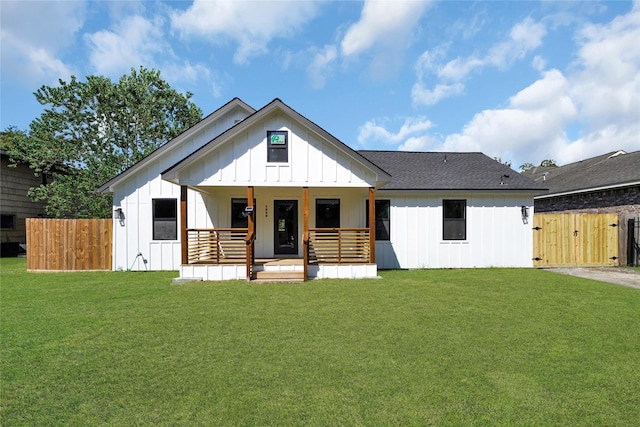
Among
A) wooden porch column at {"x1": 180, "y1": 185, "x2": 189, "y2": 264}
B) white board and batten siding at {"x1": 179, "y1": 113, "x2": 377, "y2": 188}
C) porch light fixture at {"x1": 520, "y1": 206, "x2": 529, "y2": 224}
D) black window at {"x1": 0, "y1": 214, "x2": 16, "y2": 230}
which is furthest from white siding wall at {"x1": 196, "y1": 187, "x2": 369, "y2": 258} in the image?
black window at {"x1": 0, "y1": 214, "x2": 16, "y2": 230}

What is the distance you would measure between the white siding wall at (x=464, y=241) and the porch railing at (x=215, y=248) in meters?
5.16

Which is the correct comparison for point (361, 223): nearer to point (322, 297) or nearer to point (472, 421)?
point (322, 297)

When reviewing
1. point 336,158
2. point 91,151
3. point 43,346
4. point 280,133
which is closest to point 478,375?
point 43,346

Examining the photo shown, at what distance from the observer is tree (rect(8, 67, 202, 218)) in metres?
16.3

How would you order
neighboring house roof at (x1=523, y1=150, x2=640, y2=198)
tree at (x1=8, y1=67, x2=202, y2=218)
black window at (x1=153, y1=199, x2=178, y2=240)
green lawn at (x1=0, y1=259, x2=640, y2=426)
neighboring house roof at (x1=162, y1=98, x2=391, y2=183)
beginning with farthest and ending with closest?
1. tree at (x1=8, y1=67, x2=202, y2=218)
2. neighboring house roof at (x1=523, y1=150, x2=640, y2=198)
3. black window at (x1=153, y1=199, x2=178, y2=240)
4. neighboring house roof at (x1=162, y1=98, x2=391, y2=183)
5. green lawn at (x1=0, y1=259, x2=640, y2=426)

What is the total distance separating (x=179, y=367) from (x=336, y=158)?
7341 mm

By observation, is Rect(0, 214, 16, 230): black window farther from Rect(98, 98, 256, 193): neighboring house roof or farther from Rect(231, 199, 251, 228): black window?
Rect(231, 199, 251, 228): black window

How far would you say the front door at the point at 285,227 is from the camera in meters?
12.4

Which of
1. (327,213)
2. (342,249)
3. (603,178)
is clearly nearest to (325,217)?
(327,213)

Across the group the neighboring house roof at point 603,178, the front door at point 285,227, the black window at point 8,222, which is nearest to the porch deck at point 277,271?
the front door at point 285,227

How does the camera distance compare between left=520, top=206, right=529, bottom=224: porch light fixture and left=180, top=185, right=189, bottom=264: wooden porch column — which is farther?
left=520, top=206, right=529, bottom=224: porch light fixture

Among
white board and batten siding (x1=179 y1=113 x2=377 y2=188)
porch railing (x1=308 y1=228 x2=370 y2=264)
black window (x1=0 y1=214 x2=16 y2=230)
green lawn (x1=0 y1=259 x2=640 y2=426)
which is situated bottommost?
green lawn (x1=0 y1=259 x2=640 y2=426)

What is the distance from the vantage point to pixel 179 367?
12.3ft

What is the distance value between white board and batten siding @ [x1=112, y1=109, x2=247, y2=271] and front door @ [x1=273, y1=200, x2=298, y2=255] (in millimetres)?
2533
